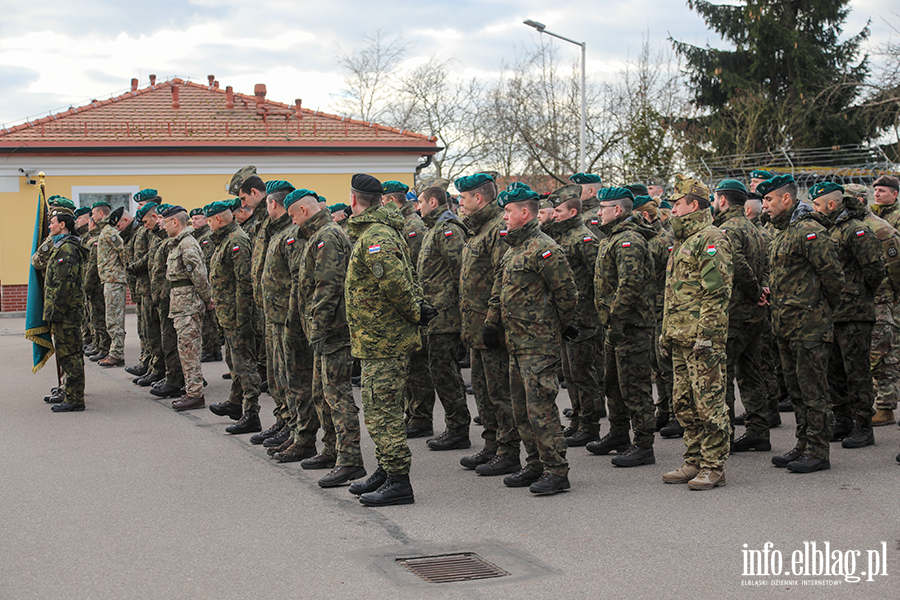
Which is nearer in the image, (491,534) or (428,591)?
(428,591)

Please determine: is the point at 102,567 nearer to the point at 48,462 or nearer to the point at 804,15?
the point at 48,462

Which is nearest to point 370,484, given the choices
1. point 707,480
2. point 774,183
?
point 707,480

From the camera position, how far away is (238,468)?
285 inches

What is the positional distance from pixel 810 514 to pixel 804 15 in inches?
1340

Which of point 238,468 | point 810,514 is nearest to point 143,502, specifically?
point 238,468

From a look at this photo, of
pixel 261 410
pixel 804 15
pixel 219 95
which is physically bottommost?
pixel 261 410

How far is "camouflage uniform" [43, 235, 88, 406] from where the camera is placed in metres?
9.80

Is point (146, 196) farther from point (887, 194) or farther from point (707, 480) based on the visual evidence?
point (887, 194)

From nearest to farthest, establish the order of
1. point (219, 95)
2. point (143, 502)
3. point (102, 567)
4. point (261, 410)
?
1. point (102, 567)
2. point (143, 502)
3. point (261, 410)
4. point (219, 95)

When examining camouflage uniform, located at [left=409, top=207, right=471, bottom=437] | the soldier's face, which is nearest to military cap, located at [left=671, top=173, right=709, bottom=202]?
camouflage uniform, located at [left=409, top=207, right=471, bottom=437]

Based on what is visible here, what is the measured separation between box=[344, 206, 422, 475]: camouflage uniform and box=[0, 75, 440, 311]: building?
17.7 metres

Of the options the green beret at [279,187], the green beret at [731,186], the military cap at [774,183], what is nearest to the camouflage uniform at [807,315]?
the military cap at [774,183]

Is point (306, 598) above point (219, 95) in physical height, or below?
below

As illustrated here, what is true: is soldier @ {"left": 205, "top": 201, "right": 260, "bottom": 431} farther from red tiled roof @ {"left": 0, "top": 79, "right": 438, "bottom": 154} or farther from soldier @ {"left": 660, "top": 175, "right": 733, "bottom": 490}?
red tiled roof @ {"left": 0, "top": 79, "right": 438, "bottom": 154}
